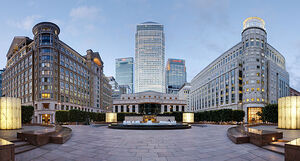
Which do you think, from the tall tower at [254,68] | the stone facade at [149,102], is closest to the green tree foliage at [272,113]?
the tall tower at [254,68]

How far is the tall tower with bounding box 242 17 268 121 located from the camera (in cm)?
8512

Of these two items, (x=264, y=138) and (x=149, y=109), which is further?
(x=149, y=109)

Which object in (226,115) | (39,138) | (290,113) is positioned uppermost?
(290,113)

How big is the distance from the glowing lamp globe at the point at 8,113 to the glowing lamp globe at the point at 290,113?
104ft

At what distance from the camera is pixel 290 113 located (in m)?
20.5

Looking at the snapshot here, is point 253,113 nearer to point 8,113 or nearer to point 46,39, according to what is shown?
point 8,113

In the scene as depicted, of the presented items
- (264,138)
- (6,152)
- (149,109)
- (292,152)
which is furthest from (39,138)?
(149,109)

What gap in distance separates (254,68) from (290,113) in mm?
75072

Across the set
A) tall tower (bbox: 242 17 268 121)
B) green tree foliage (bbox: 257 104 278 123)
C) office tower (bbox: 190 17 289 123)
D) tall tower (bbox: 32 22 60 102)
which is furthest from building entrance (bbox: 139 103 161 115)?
green tree foliage (bbox: 257 104 278 123)

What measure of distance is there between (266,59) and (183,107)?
161 feet

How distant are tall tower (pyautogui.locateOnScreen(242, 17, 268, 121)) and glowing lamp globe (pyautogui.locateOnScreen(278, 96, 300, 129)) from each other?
235ft

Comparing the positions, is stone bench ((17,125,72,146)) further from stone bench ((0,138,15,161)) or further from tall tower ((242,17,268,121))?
tall tower ((242,17,268,121))

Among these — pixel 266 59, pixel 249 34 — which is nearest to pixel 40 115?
pixel 249 34

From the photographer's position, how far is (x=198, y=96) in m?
144
